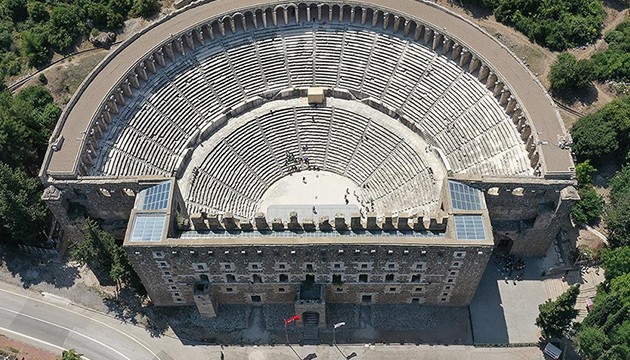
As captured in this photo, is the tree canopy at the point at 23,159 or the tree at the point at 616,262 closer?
the tree at the point at 616,262

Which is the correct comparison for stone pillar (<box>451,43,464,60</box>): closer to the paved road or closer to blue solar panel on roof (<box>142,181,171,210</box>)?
the paved road

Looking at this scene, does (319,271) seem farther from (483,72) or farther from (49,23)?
(49,23)

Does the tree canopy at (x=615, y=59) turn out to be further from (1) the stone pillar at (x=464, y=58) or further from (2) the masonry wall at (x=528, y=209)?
(2) the masonry wall at (x=528, y=209)

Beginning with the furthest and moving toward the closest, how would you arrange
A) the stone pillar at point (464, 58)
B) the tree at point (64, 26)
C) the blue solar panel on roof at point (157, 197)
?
the tree at point (64, 26) → the stone pillar at point (464, 58) → the blue solar panel on roof at point (157, 197)

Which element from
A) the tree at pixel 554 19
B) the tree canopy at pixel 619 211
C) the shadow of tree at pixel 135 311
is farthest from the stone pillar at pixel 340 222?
the tree at pixel 554 19

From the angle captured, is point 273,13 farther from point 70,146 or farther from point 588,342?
Answer: point 588,342

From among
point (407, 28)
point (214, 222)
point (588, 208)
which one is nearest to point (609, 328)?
point (588, 208)

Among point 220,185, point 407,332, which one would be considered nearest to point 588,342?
point 407,332
